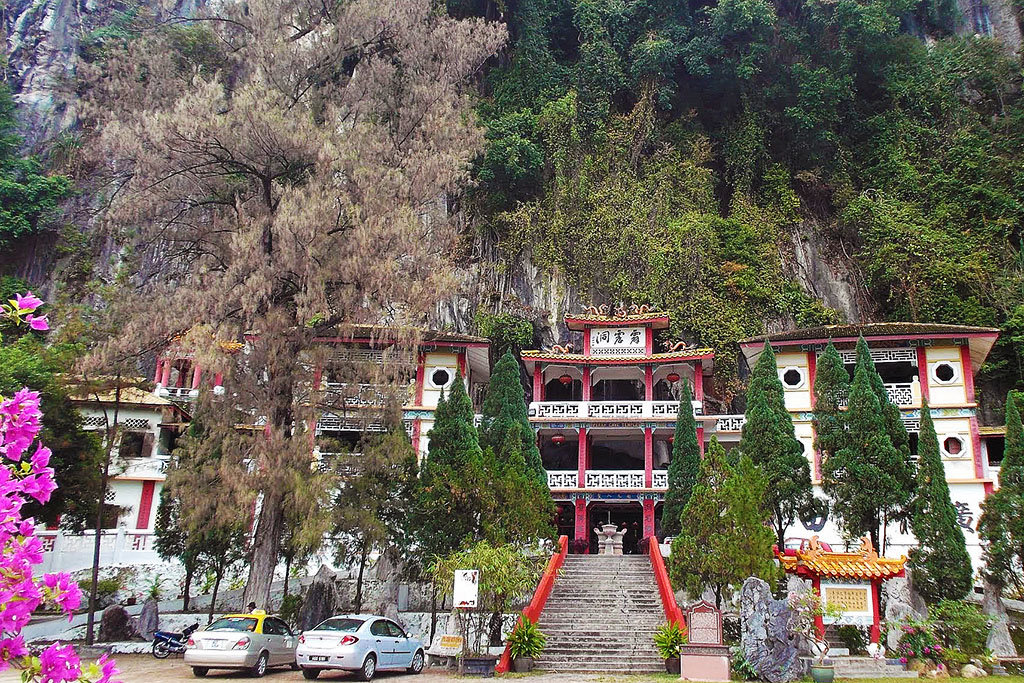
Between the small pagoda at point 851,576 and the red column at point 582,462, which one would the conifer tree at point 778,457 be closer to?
the small pagoda at point 851,576

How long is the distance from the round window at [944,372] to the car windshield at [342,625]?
2000cm

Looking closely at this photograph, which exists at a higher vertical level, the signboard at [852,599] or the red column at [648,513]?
the red column at [648,513]

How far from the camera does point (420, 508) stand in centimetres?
1766

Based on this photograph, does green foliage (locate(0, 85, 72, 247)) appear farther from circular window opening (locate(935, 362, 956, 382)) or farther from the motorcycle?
circular window opening (locate(935, 362, 956, 382))

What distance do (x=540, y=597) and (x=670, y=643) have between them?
11.1 ft

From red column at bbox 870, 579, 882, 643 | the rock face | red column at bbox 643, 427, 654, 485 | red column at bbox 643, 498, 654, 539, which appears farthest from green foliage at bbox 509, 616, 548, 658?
red column at bbox 643, 427, 654, 485

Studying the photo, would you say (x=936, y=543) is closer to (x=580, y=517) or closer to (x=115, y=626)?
(x=580, y=517)

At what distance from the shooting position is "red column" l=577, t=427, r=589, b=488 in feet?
84.4

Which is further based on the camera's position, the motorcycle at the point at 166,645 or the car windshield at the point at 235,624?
the motorcycle at the point at 166,645

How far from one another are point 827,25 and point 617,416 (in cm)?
2068

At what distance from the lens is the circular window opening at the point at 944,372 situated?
24.7 meters

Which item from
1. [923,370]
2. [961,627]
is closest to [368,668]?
[961,627]

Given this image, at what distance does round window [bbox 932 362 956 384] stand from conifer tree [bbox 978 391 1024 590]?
5.87 metres

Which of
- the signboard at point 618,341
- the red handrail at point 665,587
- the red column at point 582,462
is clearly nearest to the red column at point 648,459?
the red column at point 582,462
